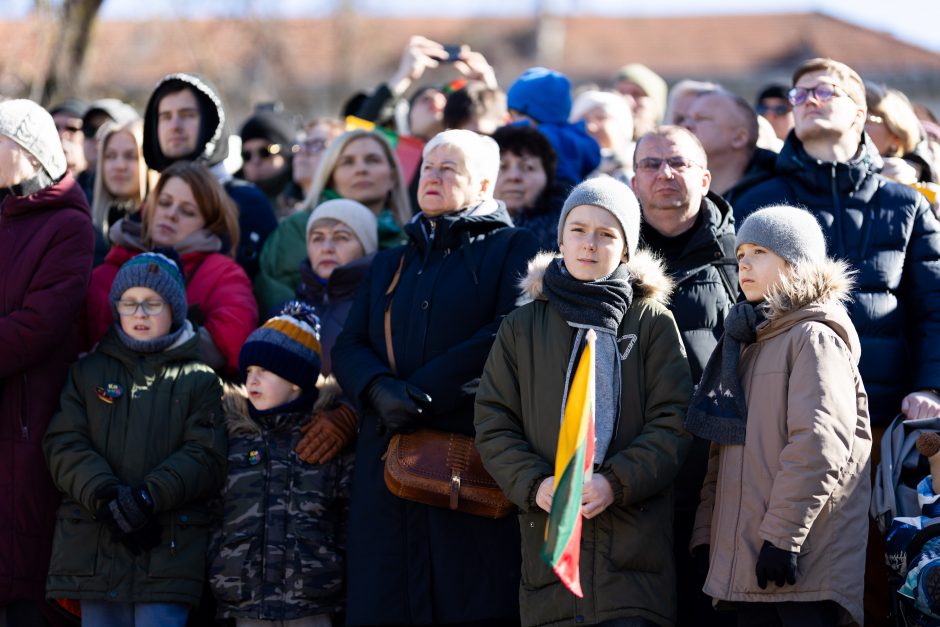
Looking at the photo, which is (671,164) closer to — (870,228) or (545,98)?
(870,228)

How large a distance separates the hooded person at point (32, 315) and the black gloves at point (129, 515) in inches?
16.5

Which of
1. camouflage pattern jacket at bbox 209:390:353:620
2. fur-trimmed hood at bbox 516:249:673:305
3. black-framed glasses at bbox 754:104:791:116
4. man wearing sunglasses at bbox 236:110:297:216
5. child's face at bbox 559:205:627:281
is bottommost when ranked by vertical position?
camouflage pattern jacket at bbox 209:390:353:620

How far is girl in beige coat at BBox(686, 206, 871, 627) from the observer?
4637 mm

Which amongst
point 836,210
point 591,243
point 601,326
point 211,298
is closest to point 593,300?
point 601,326

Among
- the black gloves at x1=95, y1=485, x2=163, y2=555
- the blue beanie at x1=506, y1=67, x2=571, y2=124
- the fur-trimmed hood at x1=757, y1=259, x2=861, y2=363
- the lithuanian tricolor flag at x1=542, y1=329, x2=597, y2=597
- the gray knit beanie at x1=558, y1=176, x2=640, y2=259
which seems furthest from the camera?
the blue beanie at x1=506, y1=67, x2=571, y2=124

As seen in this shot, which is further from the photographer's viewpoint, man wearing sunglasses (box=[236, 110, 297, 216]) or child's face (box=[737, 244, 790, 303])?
man wearing sunglasses (box=[236, 110, 297, 216])

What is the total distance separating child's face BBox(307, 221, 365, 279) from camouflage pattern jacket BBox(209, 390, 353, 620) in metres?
1.05

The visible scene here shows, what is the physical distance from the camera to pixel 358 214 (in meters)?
6.79

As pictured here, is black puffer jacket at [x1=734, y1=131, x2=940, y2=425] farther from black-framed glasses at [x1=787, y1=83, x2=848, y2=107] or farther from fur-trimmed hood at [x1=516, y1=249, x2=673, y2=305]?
fur-trimmed hood at [x1=516, y1=249, x2=673, y2=305]

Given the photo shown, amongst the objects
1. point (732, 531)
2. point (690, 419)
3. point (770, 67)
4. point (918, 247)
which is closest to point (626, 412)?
point (690, 419)

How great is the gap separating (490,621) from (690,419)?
125 cm

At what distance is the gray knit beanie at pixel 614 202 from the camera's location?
16.8 ft

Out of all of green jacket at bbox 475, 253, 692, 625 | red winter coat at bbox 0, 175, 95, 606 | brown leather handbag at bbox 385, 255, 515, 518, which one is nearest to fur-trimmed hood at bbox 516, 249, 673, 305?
green jacket at bbox 475, 253, 692, 625

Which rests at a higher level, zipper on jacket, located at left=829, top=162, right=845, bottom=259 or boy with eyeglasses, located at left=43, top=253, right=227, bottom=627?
zipper on jacket, located at left=829, top=162, right=845, bottom=259
